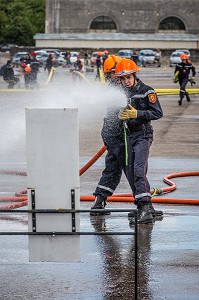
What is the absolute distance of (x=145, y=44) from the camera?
10019cm

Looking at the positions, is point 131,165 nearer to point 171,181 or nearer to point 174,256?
point 174,256

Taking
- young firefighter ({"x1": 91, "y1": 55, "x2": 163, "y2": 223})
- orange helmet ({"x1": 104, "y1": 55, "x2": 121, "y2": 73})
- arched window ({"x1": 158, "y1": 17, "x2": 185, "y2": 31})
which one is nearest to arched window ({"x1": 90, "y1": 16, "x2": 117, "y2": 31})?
arched window ({"x1": 158, "y1": 17, "x2": 185, "y2": 31})

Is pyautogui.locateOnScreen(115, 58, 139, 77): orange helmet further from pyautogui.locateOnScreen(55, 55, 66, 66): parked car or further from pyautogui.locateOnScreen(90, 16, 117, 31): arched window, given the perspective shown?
pyautogui.locateOnScreen(90, 16, 117, 31): arched window

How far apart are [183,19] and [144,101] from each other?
95919 mm

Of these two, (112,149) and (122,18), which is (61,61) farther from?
(112,149)

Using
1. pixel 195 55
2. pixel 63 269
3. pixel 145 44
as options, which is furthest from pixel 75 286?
pixel 145 44

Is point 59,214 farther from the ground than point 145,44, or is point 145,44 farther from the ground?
point 59,214

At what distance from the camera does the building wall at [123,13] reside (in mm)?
104375

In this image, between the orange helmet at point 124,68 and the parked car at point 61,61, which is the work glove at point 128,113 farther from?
the parked car at point 61,61

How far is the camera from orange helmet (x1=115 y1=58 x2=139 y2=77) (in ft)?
31.6

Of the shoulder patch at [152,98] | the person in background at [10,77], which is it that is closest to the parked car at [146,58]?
the person in background at [10,77]

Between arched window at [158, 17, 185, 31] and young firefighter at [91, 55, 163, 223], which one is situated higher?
young firefighter at [91, 55, 163, 223]

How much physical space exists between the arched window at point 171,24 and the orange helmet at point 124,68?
9581 cm

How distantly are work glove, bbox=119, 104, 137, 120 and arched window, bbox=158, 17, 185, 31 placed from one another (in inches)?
3775
